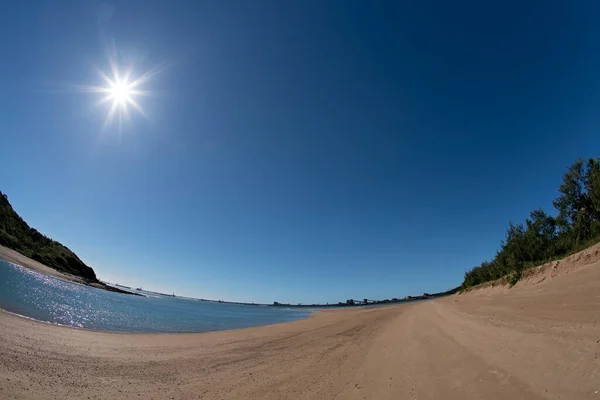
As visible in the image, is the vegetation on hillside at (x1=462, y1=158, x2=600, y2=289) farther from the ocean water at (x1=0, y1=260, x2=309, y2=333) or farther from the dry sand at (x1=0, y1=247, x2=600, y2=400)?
the ocean water at (x1=0, y1=260, x2=309, y2=333)

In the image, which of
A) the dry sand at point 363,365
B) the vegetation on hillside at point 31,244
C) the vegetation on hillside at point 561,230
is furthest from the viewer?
the vegetation on hillside at point 31,244

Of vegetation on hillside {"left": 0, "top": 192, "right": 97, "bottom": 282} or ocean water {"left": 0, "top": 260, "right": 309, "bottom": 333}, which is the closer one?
ocean water {"left": 0, "top": 260, "right": 309, "bottom": 333}

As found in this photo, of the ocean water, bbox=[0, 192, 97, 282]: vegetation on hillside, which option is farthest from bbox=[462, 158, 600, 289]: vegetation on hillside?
bbox=[0, 192, 97, 282]: vegetation on hillside

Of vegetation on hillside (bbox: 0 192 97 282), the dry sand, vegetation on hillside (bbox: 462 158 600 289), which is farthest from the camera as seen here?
vegetation on hillside (bbox: 0 192 97 282)

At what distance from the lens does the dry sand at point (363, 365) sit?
272 inches

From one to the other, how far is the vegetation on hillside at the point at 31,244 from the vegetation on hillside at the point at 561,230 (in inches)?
4603

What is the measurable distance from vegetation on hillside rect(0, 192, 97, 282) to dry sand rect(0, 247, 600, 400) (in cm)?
9538

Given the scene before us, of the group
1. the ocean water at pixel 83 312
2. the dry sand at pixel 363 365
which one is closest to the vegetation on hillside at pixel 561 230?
the dry sand at pixel 363 365

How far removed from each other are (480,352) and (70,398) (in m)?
13.6

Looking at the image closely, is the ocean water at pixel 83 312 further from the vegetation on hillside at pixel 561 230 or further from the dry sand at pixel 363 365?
the vegetation on hillside at pixel 561 230

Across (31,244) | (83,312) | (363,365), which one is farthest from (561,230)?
(31,244)

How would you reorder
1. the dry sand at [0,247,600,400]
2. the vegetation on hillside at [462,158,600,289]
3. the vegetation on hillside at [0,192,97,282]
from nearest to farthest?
1. the dry sand at [0,247,600,400]
2. the vegetation on hillside at [462,158,600,289]
3. the vegetation on hillside at [0,192,97,282]

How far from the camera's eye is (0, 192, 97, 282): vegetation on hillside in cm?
8169

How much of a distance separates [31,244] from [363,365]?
128 meters
